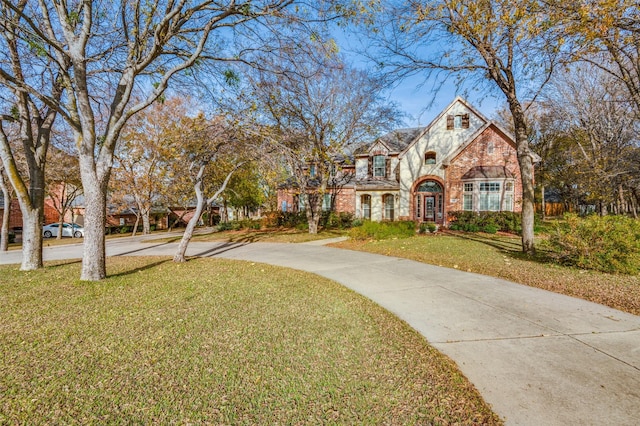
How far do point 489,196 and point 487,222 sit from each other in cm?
239

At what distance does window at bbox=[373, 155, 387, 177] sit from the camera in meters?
24.0

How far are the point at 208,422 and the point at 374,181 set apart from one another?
22.3 metres

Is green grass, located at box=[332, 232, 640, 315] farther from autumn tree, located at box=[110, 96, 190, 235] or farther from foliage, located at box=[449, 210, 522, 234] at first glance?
autumn tree, located at box=[110, 96, 190, 235]

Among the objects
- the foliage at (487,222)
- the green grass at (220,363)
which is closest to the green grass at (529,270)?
the green grass at (220,363)

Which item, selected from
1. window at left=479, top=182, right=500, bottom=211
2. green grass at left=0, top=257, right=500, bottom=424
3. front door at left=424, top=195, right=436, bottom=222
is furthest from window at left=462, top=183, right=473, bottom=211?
green grass at left=0, top=257, right=500, bottom=424

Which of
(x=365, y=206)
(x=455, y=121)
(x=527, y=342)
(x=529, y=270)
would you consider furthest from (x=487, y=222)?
(x=527, y=342)

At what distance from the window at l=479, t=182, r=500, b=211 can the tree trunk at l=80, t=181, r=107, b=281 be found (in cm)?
2022

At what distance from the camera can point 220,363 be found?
3.20 m

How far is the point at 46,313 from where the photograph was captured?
190 inches

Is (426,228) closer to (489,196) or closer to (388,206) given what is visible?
(489,196)

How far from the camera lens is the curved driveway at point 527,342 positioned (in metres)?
2.60

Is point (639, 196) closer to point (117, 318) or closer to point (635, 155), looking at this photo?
point (635, 155)

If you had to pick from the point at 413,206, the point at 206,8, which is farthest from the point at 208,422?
the point at 413,206

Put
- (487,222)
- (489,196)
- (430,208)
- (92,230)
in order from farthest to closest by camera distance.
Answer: (430,208) → (489,196) → (487,222) → (92,230)
